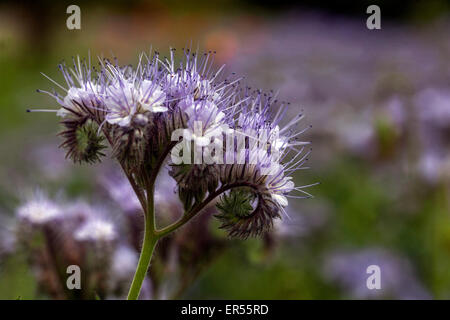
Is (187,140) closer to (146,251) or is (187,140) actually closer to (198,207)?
(198,207)

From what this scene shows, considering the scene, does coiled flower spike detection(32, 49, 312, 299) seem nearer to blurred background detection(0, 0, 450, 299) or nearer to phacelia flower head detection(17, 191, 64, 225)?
blurred background detection(0, 0, 450, 299)

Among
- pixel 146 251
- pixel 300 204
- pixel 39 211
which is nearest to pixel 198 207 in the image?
pixel 146 251

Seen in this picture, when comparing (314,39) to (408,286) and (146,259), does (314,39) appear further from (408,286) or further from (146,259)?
(146,259)

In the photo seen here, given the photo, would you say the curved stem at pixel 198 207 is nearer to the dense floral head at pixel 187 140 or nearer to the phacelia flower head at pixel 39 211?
the dense floral head at pixel 187 140

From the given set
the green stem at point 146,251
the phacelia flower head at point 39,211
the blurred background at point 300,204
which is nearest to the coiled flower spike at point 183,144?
the green stem at point 146,251
